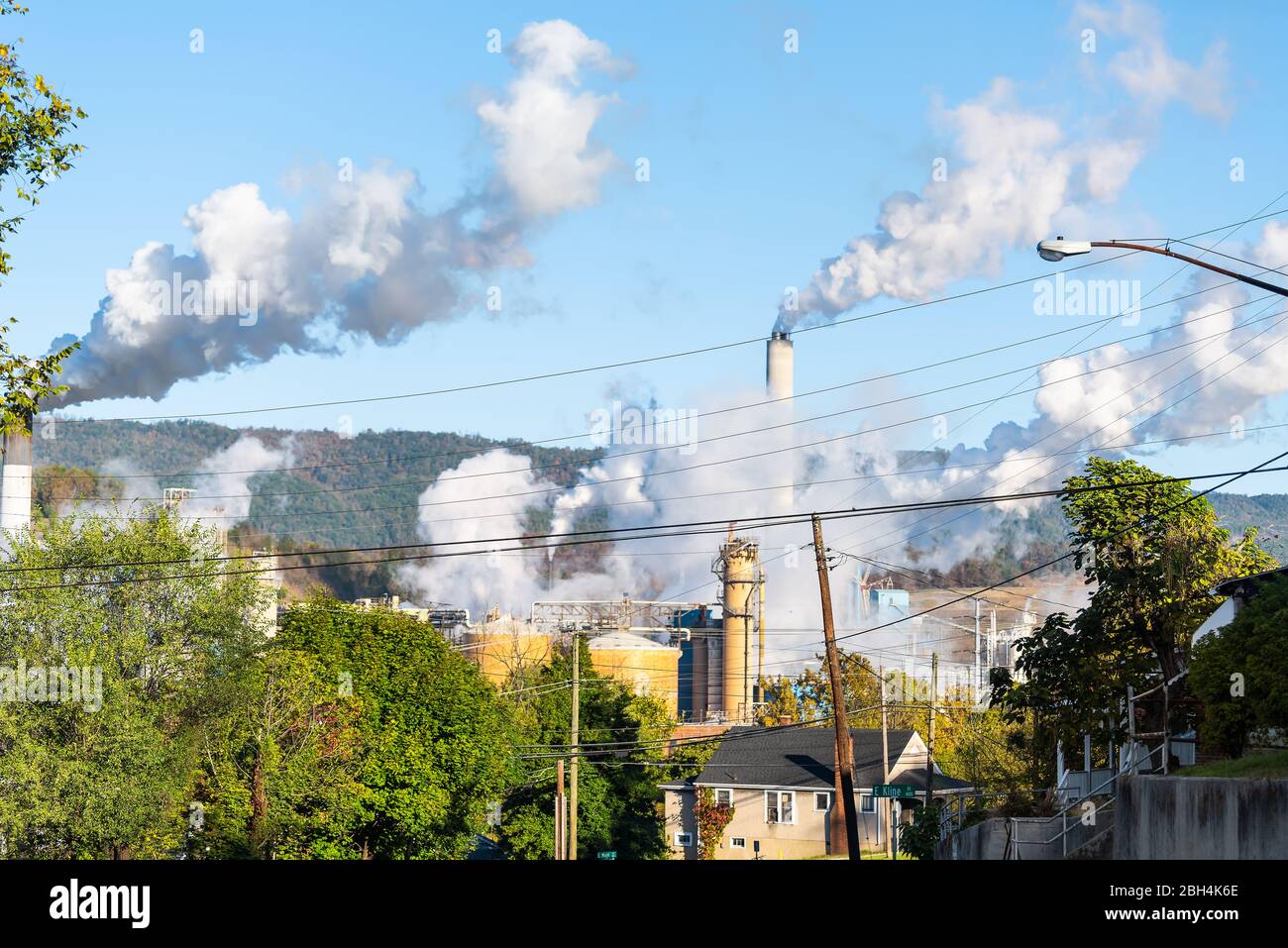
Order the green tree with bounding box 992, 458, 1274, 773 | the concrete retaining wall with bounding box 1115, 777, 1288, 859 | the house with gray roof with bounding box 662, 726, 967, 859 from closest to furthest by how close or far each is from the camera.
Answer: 1. the concrete retaining wall with bounding box 1115, 777, 1288, 859
2. the green tree with bounding box 992, 458, 1274, 773
3. the house with gray roof with bounding box 662, 726, 967, 859

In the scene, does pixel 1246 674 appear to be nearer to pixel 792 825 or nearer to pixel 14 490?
pixel 792 825

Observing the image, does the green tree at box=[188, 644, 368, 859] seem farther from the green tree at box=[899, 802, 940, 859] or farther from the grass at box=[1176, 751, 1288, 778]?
the grass at box=[1176, 751, 1288, 778]

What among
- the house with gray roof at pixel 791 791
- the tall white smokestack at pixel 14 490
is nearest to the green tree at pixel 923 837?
the house with gray roof at pixel 791 791

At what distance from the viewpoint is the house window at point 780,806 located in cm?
7894

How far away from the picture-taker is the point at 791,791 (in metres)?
79.1

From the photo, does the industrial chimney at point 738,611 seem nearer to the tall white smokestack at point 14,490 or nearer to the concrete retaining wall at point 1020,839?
the tall white smokestack at point 14,490

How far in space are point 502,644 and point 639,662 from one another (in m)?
13.8

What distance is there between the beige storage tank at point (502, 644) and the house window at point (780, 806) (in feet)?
163

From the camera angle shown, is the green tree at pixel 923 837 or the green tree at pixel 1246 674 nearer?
the green tree at pixel 1246 674

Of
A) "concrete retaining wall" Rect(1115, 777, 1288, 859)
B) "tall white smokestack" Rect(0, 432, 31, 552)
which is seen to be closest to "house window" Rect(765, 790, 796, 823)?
"tall white smokestack" Rect(0, 432, 31, 552)

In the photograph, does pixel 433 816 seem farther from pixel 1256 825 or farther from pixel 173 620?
pixel 1256 825

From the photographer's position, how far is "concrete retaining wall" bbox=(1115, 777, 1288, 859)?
19688 millimetres

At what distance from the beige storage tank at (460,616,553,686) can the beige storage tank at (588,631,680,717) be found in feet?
18.1

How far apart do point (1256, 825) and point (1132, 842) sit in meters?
6.31
